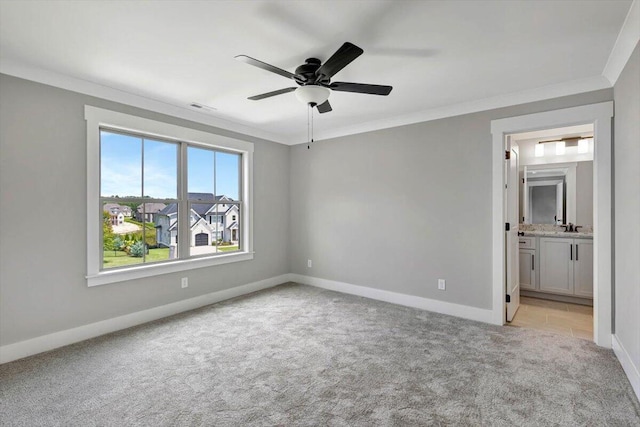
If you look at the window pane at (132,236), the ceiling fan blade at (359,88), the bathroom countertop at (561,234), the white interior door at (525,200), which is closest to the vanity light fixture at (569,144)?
the white interior door at (525,200)

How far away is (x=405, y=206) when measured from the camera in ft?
13.3

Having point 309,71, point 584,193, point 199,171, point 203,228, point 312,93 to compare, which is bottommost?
point 203,228

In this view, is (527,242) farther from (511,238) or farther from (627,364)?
(627,364)

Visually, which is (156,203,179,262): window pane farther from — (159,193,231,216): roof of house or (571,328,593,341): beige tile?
(571,328,593,341): beige tile

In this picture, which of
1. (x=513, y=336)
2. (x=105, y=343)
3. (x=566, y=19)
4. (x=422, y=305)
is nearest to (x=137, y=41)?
(x=105, y=343)

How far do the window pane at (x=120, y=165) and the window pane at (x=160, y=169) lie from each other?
9cm

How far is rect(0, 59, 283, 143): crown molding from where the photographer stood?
260 centimetres

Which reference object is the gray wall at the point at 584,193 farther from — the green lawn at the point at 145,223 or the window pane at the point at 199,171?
the green lawn at the point at 145,223

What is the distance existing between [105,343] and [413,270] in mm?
3488

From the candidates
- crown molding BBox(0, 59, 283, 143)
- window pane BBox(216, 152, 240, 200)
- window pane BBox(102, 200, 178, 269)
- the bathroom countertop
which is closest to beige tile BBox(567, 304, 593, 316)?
the bathroom countertop

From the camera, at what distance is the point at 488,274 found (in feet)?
11.3

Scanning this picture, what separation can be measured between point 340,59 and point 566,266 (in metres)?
4.46

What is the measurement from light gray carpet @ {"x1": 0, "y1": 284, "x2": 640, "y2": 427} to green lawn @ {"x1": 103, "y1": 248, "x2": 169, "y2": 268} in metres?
0.74

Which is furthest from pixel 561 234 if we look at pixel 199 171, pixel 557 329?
pixel 199 171
